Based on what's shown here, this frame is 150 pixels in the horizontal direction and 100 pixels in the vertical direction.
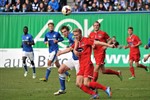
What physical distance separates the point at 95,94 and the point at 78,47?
4.77ft

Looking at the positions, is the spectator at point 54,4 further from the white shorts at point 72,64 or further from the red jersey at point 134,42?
the white shorts at point 72,64

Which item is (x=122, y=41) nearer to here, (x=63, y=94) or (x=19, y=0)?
(x=19, y=0)

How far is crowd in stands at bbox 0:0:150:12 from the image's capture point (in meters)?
34.1

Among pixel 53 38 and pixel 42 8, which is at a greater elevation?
pixel 42 8

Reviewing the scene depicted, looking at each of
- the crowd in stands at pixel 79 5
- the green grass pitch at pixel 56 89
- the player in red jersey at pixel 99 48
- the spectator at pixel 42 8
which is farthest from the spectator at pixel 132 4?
Result: the player in red jersey at pixel 99 48

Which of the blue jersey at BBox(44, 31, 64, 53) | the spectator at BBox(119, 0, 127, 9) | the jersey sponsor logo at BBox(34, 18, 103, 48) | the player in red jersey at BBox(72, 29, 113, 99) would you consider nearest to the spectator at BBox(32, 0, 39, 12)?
the jersey sponsor logo at BBox(34, 18, 103, 48)

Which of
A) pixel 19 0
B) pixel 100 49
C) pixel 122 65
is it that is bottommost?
pixel 122 65

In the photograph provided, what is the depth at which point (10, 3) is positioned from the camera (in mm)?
36000

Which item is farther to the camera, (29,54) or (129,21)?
Answer: (129,21)

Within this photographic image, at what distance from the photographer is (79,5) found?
1372 inches

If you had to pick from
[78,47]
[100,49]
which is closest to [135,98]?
[78,47]

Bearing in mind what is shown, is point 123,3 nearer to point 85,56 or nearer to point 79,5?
point 79,5

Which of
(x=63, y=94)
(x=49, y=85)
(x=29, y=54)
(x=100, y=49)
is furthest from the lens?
(x=29, y=54)

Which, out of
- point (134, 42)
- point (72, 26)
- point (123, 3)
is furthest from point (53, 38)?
point (123, 3)
